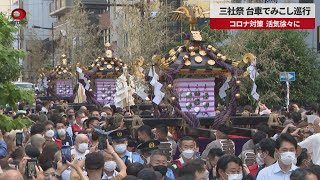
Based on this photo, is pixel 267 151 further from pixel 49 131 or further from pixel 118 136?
pixel 49 131

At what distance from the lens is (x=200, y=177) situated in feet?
29.7

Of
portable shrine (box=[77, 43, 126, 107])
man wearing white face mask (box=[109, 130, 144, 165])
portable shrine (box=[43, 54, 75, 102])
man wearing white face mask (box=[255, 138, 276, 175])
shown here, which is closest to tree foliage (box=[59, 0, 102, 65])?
portable shrine (box=[43, 54, 75, 102])

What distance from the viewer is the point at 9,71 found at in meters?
14.6

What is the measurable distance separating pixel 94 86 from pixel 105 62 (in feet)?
2.93

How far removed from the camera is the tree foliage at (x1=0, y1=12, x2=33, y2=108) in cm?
1455

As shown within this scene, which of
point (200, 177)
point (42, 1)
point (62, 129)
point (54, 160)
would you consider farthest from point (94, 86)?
point (42, 1)

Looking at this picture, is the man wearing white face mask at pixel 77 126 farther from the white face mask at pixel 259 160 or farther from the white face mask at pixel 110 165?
the white face mask at pixel 110 165

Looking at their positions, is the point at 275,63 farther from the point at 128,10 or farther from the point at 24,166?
the point at 24,166

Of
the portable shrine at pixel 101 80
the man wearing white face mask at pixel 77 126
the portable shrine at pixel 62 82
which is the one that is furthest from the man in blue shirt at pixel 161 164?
the portable shrine at pixel 62 82

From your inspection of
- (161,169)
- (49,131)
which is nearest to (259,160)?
(161,169)

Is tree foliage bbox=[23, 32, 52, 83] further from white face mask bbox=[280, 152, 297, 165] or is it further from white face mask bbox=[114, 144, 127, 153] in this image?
white face mask bbox=[280, 152, 297, 165]
